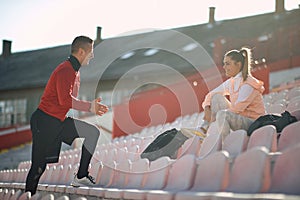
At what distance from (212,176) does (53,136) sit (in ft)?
5.33

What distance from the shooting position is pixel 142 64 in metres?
19.5

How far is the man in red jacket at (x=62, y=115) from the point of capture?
12.7 feet

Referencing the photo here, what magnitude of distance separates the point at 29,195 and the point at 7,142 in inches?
475

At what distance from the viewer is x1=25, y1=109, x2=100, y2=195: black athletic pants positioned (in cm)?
398

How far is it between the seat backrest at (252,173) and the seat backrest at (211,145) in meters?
0.95

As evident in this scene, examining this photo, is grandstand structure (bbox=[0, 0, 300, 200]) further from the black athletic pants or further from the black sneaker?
the black athletic pants

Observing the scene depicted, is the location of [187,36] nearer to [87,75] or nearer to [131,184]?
[87,75]

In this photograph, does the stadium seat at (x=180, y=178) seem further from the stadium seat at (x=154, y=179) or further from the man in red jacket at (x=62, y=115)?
the man in red jacket at (x=62, y=115)

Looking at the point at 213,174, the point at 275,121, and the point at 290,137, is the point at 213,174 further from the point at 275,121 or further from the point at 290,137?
the point at 275,121

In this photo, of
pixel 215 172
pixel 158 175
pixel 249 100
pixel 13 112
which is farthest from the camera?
pixel 13 112

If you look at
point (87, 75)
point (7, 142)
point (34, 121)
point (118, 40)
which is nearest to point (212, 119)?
point (34, 121)

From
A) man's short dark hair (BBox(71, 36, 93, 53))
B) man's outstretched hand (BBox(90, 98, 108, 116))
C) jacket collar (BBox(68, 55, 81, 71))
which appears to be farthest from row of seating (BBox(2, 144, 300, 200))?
man's short dark hair (BBox(71, 36, 93, 53))

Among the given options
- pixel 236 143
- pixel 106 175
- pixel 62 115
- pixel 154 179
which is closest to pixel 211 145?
pixel 236 143

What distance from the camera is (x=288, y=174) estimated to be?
2295 mm
